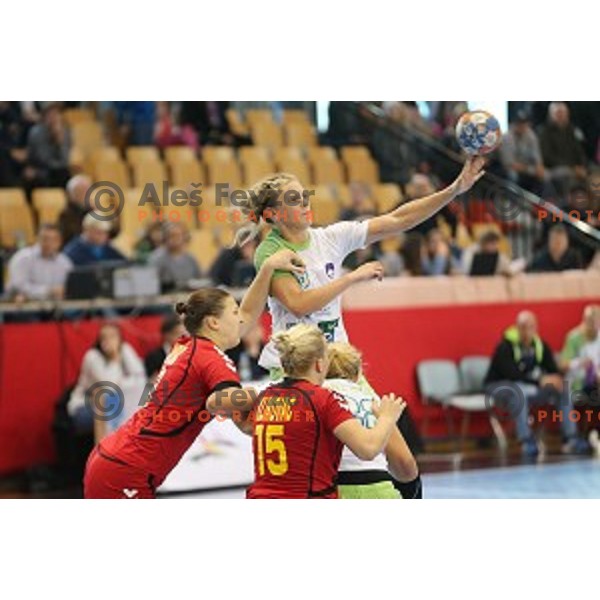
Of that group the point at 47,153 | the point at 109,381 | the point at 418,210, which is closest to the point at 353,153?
the point at 47,153

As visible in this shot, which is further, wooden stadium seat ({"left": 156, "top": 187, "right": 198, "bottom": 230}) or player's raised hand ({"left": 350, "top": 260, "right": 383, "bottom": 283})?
wooden stadium seat ({"left": 156, "top": 187, "right": 198, "bottom": 230})

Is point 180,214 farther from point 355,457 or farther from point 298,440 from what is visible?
point 298,440

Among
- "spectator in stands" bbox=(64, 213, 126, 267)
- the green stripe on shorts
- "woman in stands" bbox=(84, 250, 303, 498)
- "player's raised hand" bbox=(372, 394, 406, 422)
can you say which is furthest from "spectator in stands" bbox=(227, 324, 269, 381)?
"player's raised hand" bbox=(372, 394, 406, 422)

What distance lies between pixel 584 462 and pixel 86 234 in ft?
14.8

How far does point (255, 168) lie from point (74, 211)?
2876 millimetres

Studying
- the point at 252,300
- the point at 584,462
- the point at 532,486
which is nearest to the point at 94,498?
the point at 252,300

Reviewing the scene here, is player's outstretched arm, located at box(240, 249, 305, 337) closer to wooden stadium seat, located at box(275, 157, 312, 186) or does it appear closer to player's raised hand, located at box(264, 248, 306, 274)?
player's raised hand, located at box(264, 248, 306, 274)

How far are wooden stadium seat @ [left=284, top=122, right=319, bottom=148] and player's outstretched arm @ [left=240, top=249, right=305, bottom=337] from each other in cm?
934

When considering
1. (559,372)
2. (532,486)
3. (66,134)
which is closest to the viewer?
(532,486)

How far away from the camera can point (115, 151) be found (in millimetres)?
15742

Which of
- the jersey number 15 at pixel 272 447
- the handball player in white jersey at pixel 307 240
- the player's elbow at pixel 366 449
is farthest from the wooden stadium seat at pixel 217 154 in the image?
the player's elbow at pixel 366 449

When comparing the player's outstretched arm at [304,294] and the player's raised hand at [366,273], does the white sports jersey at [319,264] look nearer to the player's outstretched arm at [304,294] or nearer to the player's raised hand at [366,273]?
the player's outstretched arm at [304,294]

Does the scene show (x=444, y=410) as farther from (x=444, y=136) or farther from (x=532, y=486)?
(x=444, y=136)

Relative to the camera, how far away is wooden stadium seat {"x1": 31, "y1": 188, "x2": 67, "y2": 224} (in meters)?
14.2
